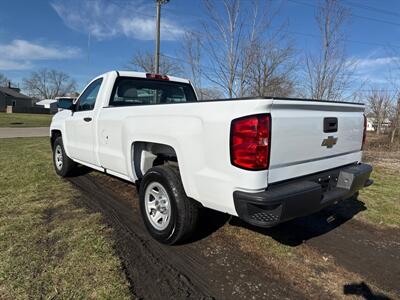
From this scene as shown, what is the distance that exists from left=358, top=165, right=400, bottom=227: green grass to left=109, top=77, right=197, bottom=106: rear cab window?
11.2 feet

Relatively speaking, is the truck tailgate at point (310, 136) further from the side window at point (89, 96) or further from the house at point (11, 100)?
the house at point (11, 100)

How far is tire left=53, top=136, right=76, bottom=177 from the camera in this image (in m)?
6.20

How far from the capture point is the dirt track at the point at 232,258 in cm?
274

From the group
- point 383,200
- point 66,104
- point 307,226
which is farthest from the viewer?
point 66,104

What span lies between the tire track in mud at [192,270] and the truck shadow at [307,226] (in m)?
0.60

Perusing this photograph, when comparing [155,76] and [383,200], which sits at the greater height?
[155,76]

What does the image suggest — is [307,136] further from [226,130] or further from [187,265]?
[187,265]

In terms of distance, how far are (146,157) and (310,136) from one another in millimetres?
1990

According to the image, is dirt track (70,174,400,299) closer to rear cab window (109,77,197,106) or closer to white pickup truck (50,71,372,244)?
white pickup truck (50,71,372,244)

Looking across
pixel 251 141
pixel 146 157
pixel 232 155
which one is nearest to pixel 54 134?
pixel 146 157

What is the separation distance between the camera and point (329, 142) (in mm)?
3268

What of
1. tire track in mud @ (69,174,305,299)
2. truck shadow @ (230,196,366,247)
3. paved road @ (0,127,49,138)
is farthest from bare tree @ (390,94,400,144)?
paved road @ (0,127,49,138)

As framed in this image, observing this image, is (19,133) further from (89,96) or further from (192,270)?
(192,270)

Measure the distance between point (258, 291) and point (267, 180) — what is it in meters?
0.96
